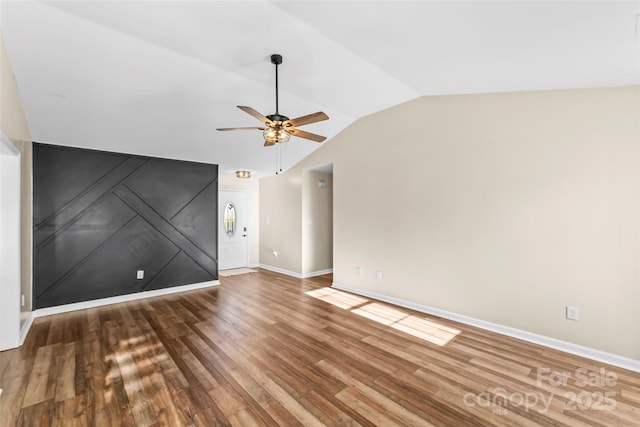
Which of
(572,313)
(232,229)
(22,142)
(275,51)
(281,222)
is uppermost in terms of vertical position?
(275,51)

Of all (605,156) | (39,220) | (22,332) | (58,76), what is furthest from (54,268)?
(605,156)

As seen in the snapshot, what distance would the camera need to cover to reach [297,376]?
2.41 metres

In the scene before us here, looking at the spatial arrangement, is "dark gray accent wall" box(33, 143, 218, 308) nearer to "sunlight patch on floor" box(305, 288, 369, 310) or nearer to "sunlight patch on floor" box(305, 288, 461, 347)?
"sunlight patch on floor" box(305, 288, 369, 310)

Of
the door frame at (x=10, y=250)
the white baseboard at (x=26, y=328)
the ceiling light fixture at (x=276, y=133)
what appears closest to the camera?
the ceiling light fixture at (x=276, y=133)

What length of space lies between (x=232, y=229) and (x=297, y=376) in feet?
16.9

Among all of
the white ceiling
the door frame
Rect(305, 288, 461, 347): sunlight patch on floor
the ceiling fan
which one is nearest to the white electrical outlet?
Rect(305, 288, 461, 347): sunlight patch on floor

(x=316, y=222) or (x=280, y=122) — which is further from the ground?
(x=280, y=122)

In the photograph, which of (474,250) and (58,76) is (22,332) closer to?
(58,76)

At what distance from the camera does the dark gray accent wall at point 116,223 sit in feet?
13.2

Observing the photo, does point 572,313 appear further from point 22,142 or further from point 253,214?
point 253,214

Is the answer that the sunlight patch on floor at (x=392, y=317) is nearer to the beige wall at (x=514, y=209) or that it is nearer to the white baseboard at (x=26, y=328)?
the beige wall at (x=514, y=209)

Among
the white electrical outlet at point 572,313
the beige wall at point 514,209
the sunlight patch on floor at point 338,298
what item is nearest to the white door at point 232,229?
the sunlight patch on floor at point 338,298

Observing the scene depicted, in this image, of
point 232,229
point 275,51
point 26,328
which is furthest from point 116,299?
point 275,51

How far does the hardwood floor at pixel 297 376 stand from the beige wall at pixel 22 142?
691 millimetres
